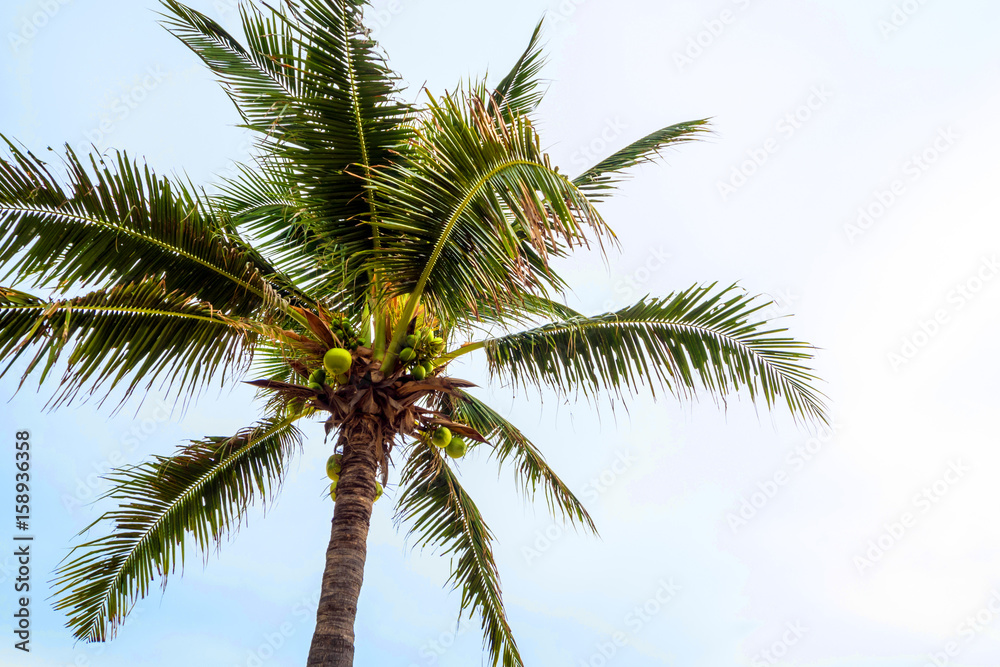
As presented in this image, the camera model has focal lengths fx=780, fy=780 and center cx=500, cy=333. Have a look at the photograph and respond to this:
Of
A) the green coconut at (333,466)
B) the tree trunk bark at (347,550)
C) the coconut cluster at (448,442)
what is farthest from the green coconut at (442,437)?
the green coconut at (333,466)

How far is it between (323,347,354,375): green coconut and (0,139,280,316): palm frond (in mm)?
605

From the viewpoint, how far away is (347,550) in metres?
5.45

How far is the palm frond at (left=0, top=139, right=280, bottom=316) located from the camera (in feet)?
15.6

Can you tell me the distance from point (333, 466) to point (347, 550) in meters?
0.91

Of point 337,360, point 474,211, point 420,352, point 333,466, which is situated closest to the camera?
point 474,211

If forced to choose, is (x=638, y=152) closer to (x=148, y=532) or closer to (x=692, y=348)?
(x=692, y=348)

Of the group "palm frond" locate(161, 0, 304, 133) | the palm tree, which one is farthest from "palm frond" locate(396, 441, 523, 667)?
"palm frond" locate(161, 0, 304, 133)

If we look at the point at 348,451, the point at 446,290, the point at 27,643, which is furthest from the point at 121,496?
the point at 446,290

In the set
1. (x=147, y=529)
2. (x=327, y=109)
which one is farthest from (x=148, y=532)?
(x=327, y=109)

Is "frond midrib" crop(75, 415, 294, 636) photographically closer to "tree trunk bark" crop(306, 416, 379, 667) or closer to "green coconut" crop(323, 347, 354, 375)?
"tree trunk bark" crop(306, 416, 379, 667)

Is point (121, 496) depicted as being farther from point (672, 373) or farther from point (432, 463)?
point (672, 373)

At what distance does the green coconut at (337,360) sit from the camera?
17.1 feet

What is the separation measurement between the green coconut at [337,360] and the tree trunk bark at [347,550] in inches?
24.3

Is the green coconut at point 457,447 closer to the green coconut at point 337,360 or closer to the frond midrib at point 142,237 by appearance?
the green coconut at point 337,360
